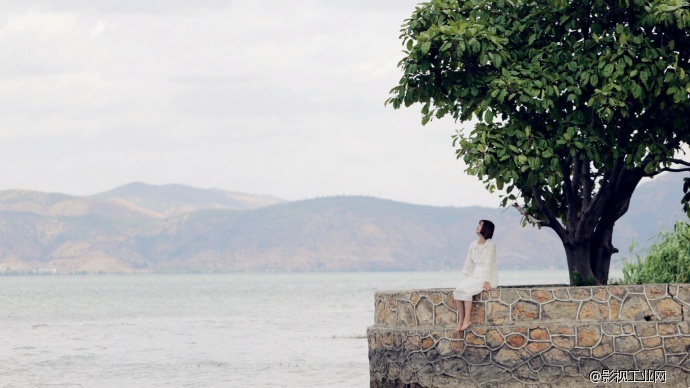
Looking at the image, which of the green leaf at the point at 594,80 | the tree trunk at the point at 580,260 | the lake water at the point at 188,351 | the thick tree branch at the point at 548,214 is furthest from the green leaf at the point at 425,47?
the lake water at the point at 188,351

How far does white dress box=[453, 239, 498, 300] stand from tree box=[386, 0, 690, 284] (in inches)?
41.9

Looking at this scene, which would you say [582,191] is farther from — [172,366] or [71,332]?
[71,332]

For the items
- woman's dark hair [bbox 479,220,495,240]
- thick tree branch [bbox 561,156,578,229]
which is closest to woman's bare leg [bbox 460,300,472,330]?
woman's dark hair [bbox 479,220,495,240]

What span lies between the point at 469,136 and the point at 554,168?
161cm

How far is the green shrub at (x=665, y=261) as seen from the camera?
2198 centimetres

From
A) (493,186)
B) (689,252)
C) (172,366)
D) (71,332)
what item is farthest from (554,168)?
(71,332)

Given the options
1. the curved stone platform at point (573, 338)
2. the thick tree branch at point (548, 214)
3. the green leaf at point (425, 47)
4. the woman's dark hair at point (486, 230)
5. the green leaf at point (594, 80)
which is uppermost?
the green leaf at point (425, 47)

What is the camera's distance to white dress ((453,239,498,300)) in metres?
15.6

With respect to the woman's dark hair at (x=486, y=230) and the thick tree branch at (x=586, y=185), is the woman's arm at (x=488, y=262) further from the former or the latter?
the thick tree branch at (x=586, y=185)

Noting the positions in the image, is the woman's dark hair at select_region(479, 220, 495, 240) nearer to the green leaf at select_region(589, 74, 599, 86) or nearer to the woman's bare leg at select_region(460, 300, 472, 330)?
the woman's bare leg at select_region(460, 300, 472, 330)

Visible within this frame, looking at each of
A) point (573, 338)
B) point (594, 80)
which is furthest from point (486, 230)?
point (594, 80)

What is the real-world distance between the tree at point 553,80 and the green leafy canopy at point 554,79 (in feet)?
0.07

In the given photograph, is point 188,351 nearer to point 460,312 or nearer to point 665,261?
point 665,261

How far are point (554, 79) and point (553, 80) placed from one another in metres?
0.04
